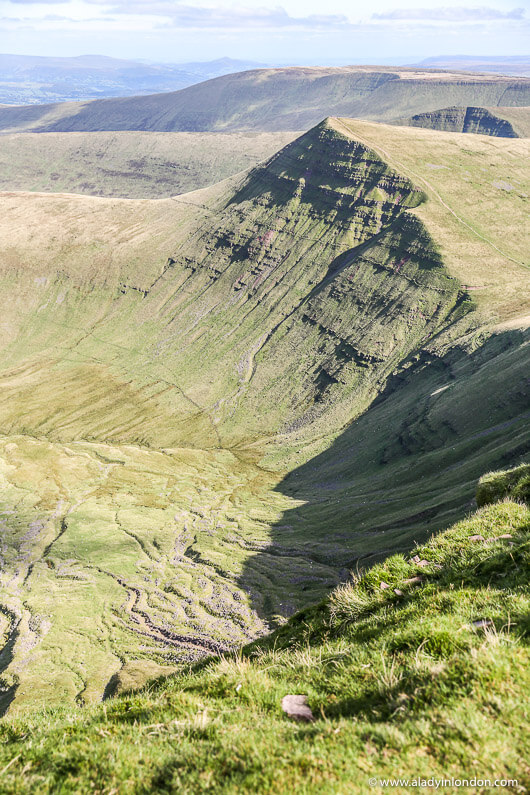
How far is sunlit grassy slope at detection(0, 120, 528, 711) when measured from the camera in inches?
2906

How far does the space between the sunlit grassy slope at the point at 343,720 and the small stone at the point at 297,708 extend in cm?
14

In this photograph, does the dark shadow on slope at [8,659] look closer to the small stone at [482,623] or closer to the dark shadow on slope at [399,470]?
the dark shadow on slope at [399,470]

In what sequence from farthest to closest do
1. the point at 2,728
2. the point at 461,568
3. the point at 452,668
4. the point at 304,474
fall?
the point at 304,474
the point at 461,568
the point at 2,728
the point at 452,668

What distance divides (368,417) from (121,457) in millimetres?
72239

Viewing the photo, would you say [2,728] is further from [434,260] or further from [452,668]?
[434,260]

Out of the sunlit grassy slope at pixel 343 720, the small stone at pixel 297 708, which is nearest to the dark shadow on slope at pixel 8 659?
the sunlit grassy slope at pixel 343 720

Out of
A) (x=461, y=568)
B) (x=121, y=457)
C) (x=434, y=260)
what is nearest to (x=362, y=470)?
(x=121, y=457)

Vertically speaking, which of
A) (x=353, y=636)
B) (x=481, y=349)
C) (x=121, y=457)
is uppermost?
(x=353, y=636)

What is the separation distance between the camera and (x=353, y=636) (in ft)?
38.3

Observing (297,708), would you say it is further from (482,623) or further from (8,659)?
(8,659)

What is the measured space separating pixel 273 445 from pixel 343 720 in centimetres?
13949

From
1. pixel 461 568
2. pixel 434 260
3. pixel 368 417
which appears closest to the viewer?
pixel 461 568

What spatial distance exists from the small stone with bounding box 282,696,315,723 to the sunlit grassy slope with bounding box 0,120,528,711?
182ft

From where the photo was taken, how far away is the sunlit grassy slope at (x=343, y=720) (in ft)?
22.0
